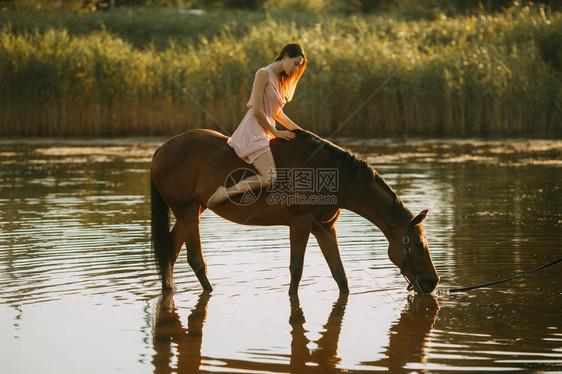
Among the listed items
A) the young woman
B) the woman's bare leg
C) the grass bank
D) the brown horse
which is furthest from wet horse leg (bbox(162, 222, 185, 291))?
the grass bank

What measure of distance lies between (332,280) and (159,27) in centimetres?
4019

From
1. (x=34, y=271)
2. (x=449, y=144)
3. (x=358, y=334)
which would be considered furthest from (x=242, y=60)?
(x=358, y=334)

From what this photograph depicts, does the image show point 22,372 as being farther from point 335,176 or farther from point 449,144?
point 449,144

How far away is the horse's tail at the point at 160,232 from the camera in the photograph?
7629mm

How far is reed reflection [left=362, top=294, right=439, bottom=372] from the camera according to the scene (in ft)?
17.8

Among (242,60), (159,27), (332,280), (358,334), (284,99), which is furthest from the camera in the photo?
(159,27)


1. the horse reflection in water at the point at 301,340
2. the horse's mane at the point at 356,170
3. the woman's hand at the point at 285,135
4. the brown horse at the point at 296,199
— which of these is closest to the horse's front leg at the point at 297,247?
the brown horse at the point at 296,199

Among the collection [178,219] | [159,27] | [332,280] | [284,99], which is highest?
[159,27]

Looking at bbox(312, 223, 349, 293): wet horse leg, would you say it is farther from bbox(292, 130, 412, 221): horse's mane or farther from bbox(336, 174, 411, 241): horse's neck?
bbox(292, 130, 412, 221): horse's mane

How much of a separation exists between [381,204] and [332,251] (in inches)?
24.0

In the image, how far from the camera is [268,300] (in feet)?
23.3

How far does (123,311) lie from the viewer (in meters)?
6.72

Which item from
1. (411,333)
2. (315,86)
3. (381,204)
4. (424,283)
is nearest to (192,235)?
(381,204)

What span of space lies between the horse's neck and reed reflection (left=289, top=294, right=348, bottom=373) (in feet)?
2.25
